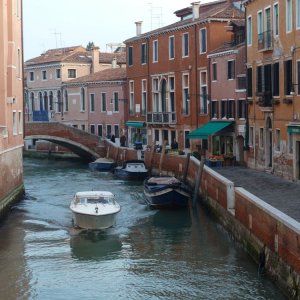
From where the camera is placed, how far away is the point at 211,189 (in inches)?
801

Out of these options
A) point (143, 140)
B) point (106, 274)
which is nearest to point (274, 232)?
point (106, 274)

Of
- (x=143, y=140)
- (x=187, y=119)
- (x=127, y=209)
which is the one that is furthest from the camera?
(x=143, y=140)

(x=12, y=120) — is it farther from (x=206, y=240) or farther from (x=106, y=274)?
(x=106, y=274)

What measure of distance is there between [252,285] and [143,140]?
23.9m

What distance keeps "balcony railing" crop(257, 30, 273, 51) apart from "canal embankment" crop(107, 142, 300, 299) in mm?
3948

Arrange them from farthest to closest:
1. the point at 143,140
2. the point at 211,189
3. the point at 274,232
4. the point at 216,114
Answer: the point at 143,140
the point at 216,114
the point at 211,189
the point at 274,232

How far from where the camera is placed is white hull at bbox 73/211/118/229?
17719mm

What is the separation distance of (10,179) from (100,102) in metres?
19.6

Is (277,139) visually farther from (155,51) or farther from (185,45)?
(155,51)

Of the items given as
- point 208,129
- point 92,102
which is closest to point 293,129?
point 208,129

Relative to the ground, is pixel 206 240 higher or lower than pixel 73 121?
lower

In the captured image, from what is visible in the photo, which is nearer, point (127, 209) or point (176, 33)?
point (127, 209)

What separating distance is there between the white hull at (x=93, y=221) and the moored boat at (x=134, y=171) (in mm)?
11567

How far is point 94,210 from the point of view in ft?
58.7
